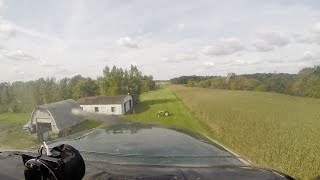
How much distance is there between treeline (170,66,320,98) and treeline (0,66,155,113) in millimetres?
29538

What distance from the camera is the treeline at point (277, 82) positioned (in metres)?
57.3

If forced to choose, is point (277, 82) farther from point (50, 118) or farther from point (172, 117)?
point (50, 118)

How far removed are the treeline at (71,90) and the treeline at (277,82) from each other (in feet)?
96.9

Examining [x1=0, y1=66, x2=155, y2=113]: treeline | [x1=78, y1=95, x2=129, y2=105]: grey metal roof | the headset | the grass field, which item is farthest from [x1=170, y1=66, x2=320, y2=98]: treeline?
the headset

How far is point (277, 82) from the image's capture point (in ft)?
224

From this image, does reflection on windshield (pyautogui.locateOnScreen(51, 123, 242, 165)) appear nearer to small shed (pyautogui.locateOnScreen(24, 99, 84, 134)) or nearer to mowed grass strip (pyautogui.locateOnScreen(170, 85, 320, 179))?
mowed grass strip (pyautogui.locateOnScreen(170, 85, 320, 179))

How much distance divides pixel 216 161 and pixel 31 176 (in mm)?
1490

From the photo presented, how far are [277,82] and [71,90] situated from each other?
4332 cm

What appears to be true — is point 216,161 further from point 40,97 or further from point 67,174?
point 40,97

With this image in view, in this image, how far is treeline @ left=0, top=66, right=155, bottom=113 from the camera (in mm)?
53062

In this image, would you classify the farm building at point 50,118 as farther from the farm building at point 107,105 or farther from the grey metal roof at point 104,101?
the grey metal roof at point 104,101

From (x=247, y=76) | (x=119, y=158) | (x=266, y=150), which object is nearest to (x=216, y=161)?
(x=119, y=158)

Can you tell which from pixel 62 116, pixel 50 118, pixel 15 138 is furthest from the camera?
pixel 50 118

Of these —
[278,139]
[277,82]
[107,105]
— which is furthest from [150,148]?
[277,82]
